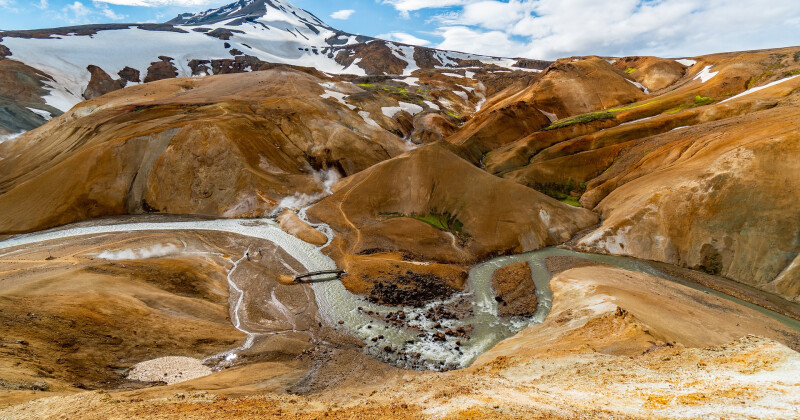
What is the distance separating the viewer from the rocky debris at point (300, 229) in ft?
126

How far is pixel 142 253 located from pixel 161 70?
135 metres

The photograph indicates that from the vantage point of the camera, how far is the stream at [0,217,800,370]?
22500 mm

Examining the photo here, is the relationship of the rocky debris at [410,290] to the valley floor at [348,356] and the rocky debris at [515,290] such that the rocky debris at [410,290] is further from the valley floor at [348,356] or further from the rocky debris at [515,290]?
the valley floor at [348,356]

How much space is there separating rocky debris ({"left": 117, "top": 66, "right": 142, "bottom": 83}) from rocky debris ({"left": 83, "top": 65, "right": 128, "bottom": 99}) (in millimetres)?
2360

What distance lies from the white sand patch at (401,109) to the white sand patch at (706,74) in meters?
62.7

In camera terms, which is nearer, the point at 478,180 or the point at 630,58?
the point at 478,180

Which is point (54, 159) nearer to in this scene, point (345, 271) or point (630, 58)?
point (345, 271)

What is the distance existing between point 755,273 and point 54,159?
3321 inches

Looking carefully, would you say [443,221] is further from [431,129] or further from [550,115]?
[550,115]

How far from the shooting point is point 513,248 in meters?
37.6

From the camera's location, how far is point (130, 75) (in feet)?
406

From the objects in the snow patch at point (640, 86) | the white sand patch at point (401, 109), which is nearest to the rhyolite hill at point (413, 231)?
the white sand patch at point (401, 109)

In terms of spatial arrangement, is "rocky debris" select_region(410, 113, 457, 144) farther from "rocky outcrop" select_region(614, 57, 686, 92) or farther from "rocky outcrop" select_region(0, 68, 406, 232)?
"rocky outcrop" select_region(614, 57, 686, 92)

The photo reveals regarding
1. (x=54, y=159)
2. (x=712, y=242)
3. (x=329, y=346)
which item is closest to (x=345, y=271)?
(x=329, y=346)
